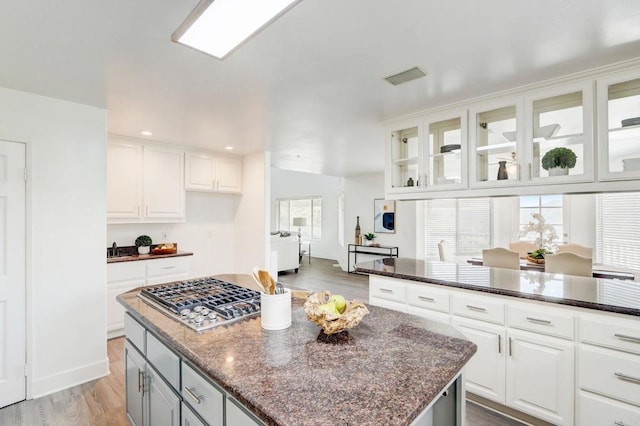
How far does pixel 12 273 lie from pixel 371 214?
6132mm

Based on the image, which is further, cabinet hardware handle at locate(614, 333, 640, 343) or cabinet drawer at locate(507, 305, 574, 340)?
cabinet drawer at locate(507, 305, 574, 340)

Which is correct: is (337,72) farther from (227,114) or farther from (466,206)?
(466,206)

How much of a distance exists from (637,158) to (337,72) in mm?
1985

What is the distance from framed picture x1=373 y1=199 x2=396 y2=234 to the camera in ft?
22.3

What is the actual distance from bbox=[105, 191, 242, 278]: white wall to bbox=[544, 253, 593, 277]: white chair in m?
4.17

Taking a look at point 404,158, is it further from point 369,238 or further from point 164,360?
point 369,238

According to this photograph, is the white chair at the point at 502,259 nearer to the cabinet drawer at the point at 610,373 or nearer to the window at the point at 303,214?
the cabinet drawer at the point at 610,373

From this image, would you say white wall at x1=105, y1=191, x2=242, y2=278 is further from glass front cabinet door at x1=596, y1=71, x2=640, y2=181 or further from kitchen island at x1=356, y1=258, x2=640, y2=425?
glass front cabinet door at x1=596, y1=71, x2=640, y2=181

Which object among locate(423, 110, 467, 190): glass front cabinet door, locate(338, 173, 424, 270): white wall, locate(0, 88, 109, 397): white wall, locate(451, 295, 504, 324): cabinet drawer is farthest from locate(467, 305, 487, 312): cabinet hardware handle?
locate(338, 173, 424, 270): white wall

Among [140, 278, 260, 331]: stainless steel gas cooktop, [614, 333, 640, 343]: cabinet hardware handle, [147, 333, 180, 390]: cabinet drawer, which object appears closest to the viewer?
[147, 333, 180, 390]: cabinet drawer

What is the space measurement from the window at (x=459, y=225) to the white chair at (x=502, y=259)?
2176mm

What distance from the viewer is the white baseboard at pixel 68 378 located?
2396mm

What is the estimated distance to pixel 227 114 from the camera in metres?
2.94

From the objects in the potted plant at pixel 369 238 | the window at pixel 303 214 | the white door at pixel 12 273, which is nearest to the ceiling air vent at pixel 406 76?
the white door at pixel 12 273
